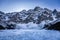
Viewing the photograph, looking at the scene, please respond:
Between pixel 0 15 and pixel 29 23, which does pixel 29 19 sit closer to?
pixel 29 23

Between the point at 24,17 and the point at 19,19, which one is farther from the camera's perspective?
the point at 24,17

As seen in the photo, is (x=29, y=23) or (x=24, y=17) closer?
(x=29, y=23)

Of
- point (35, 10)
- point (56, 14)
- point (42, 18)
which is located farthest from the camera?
point (35, 10)

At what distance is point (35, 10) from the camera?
12175 cm

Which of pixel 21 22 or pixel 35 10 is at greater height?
pixel 35 10

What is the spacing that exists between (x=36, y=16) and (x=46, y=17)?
12.1m

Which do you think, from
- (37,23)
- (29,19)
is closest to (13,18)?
(29,19)

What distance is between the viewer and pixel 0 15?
110m

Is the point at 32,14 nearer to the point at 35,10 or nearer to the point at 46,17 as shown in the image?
the point at 35,10

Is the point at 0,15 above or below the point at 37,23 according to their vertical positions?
above

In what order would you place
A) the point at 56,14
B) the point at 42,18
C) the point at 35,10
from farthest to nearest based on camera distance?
the point at 35,10 → the point at 56,14 → the point at 42,18

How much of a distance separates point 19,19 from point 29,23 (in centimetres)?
873

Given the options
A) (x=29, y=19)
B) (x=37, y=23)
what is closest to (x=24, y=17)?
(x=29, y=19)

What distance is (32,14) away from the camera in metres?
117
